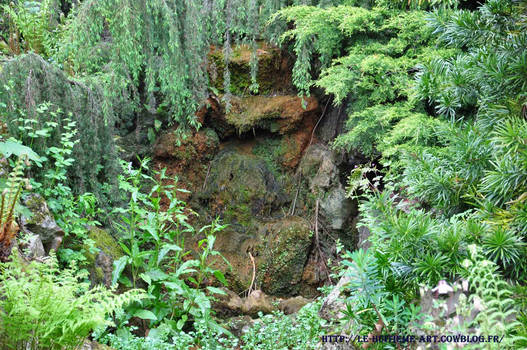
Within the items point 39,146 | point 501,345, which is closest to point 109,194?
point 39,146

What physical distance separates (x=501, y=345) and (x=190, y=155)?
198 inches

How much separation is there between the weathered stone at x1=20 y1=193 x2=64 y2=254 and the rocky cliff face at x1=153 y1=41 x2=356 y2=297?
247cm

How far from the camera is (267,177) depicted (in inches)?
243

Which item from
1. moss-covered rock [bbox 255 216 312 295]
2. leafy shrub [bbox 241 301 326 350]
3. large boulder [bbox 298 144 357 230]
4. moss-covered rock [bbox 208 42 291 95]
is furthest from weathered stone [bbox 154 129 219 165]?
leafy shrub [bbox 241 301 326 350]

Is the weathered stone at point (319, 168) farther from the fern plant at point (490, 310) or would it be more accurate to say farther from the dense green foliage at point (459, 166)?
the fern plant at point (490, 310)

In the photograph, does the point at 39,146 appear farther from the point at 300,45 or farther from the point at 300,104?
the point at 300,104

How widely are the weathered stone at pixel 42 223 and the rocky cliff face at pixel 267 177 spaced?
8.12ft

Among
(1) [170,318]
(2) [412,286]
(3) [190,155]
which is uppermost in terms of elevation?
(2) [412,286]

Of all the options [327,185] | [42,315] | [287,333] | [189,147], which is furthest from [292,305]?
[42,315]

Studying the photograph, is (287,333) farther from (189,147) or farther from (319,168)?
(189,147)

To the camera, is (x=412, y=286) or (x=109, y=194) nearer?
(x=412, y=286)

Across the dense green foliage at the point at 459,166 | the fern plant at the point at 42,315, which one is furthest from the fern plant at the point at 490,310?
the fern plant at the point at 42,315

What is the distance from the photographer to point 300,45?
5.18 m

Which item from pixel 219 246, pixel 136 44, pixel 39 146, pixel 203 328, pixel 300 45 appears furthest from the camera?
pixel 219 246
